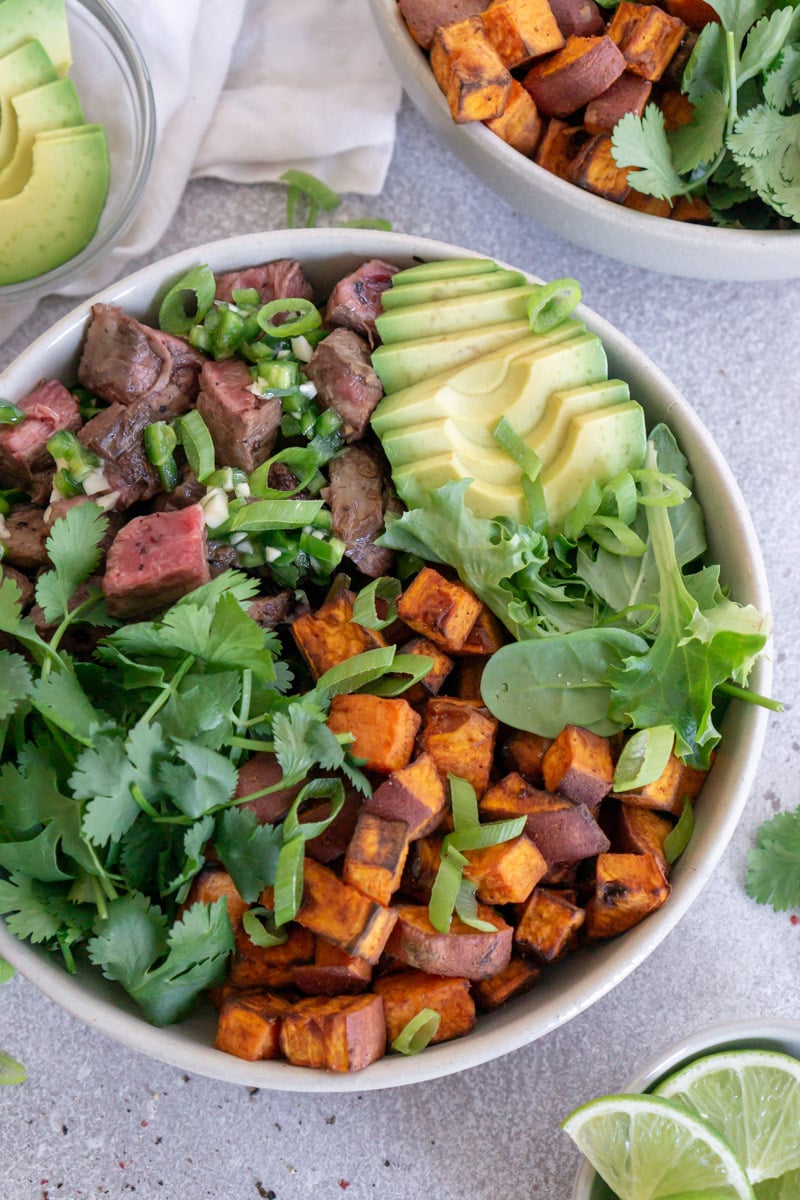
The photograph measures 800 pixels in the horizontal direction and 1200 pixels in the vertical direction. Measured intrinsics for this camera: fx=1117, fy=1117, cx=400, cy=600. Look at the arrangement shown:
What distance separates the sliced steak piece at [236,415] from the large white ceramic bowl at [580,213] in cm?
60

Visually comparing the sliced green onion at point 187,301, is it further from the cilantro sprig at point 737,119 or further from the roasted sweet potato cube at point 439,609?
the cilantro sprig at point 737,119

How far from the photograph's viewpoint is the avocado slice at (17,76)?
1.99 m

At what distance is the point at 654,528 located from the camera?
73.5 inches

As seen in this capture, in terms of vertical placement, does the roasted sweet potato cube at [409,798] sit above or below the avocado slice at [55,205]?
below

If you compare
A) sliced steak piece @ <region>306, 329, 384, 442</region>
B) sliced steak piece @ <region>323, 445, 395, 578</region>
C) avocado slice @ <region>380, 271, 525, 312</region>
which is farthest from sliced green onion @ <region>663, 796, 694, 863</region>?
avocado slice @ <region>380, 271, 525, 312</region>

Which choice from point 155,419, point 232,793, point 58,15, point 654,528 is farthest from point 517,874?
point 58,15

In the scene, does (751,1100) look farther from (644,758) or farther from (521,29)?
(521,29)

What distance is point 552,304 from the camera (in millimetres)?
1892

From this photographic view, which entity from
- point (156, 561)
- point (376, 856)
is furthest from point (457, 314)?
point (376, 856)

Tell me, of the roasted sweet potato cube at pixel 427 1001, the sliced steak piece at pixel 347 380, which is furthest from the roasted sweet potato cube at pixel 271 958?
the sliced steak piece at pixel 347 380

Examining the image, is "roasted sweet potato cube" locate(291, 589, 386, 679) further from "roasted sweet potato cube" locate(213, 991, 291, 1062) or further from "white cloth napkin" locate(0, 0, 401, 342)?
"white cloth napkin" locate(0, 0, 401, 342)

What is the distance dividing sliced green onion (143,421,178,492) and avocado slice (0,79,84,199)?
556 millimetres

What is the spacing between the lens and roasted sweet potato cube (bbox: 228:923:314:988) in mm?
1758

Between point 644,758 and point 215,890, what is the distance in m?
0.70
